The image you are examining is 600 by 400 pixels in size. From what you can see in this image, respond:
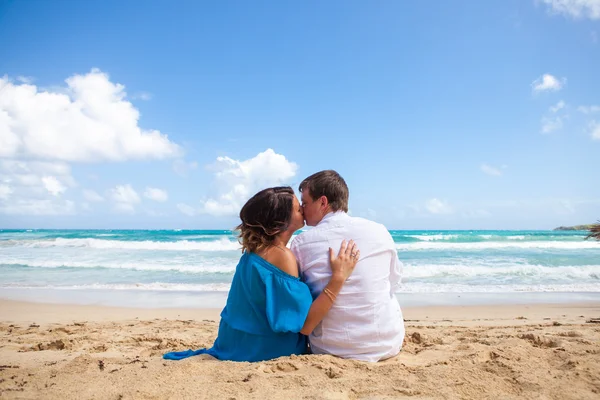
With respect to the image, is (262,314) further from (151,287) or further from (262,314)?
(151,287)

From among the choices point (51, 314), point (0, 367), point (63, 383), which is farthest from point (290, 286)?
point (51, 314)

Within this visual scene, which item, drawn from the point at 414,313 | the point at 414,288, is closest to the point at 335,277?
the point at 414,313

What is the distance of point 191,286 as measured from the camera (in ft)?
35.2

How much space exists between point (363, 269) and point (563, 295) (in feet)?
27.0

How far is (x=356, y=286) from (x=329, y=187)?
73 cm

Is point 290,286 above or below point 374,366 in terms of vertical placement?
above

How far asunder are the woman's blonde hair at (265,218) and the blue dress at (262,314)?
12cm

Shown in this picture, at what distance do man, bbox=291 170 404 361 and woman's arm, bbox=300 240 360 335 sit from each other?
8cm

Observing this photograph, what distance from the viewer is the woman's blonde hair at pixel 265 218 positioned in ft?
9.85

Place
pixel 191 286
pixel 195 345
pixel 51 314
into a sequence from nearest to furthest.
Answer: pixel 195 345
pixel 51 314
pixel 191 286

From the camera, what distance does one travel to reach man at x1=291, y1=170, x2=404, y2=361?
→ 2996 mm

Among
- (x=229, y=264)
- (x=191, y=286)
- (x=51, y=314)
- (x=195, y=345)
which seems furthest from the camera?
(x=229, y=264)

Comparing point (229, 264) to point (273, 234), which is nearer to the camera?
point (273, 234)

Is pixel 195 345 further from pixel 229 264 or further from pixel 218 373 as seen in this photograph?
pixel 229 264
